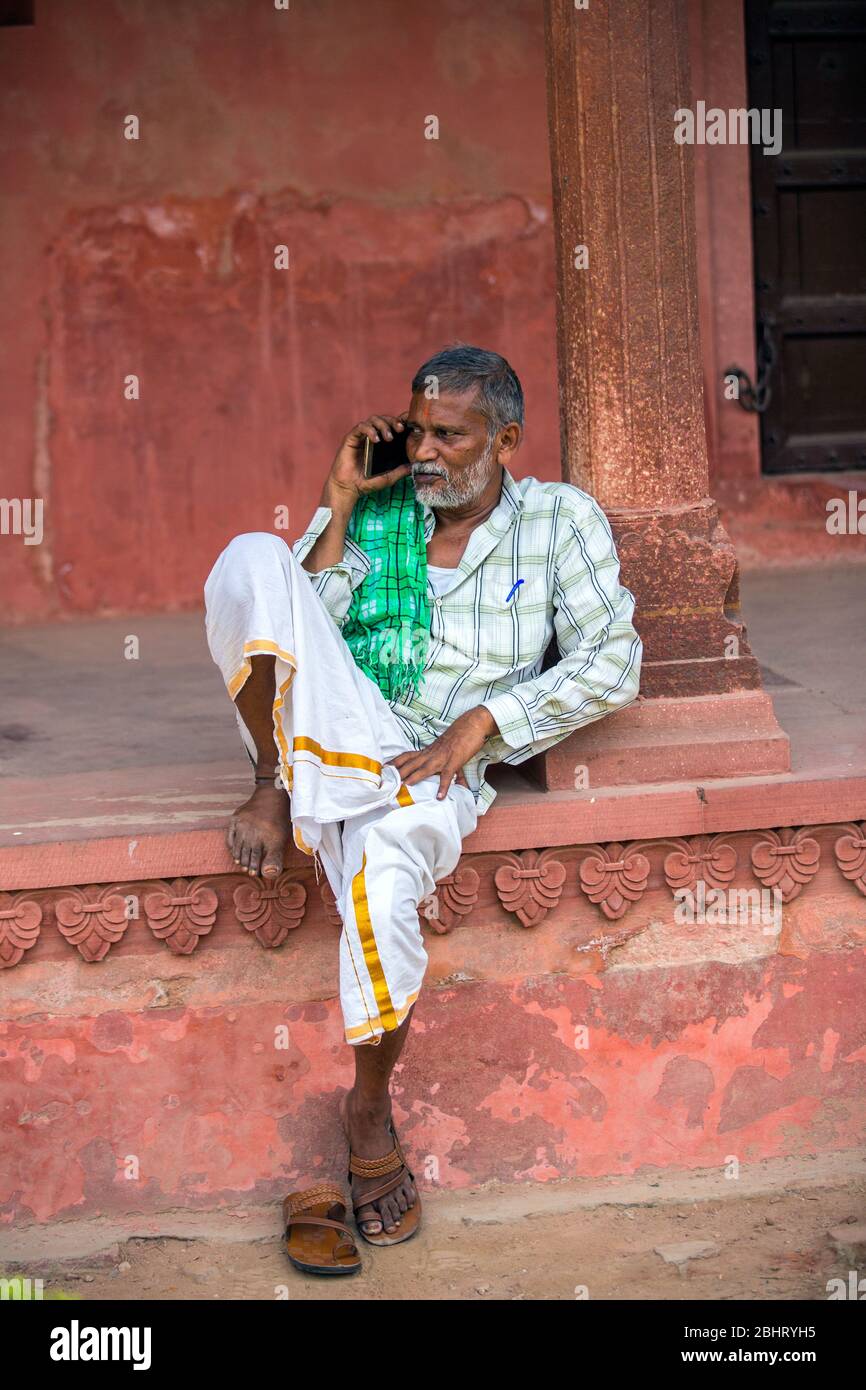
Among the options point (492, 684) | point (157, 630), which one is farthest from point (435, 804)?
point (157, 630)

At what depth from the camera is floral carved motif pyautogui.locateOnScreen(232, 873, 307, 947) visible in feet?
11.4

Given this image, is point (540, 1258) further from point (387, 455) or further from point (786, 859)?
point (387, 455)

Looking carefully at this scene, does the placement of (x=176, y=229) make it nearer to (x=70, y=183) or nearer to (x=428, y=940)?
(x=70, y=183)

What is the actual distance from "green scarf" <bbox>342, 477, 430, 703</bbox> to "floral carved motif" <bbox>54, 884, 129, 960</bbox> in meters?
0.69

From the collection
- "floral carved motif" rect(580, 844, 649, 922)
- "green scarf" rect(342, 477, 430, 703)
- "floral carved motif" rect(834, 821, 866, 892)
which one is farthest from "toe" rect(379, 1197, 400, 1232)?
"floral carved motif" rect(834, 821, 866, 892)

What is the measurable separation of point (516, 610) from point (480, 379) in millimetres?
473

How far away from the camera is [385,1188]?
340cm

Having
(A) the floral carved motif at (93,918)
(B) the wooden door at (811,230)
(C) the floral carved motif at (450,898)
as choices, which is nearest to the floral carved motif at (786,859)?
(C) the floral carved motif at (450,898)

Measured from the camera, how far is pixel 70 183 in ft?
19.4

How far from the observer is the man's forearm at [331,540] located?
3535 mm

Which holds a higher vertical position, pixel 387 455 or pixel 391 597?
pixel 387 455

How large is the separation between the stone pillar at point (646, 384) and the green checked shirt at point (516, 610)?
0.18m

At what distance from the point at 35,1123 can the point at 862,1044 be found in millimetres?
1739

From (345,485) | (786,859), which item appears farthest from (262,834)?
(786,859)
